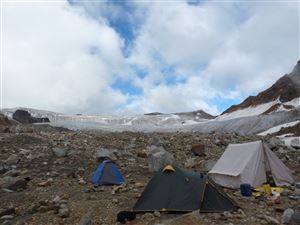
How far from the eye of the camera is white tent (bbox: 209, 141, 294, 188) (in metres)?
12.0

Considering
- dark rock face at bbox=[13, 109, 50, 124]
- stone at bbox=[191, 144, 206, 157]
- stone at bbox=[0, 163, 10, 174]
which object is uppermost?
dark rock face at bbox=[13, 109, 50, 124]

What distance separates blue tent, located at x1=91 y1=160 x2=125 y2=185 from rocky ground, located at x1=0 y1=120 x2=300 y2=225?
27 cm

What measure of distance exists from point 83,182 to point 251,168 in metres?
4.85

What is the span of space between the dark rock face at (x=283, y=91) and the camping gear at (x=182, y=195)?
155 ft

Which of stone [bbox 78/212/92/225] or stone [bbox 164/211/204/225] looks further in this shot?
stone [bbox 78/212/92/225]

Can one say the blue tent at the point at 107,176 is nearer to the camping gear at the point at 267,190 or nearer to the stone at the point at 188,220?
the camping gear at the point at 267,190

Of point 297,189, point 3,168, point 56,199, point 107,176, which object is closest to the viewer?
point 56,199

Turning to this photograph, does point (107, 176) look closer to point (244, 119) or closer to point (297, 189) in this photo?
point (297, 189)

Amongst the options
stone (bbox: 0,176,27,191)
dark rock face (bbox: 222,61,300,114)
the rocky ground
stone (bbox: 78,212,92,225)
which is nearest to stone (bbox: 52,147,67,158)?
the rocky ground

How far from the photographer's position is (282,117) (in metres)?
38.2

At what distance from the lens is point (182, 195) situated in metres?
9.37

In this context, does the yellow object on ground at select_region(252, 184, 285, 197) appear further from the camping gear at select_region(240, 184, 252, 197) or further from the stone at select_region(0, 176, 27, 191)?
the stone at select_region(0, 176, 27, 191)

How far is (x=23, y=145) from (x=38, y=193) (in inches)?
281

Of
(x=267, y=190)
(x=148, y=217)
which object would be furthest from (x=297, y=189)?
(x=148, y=217)
